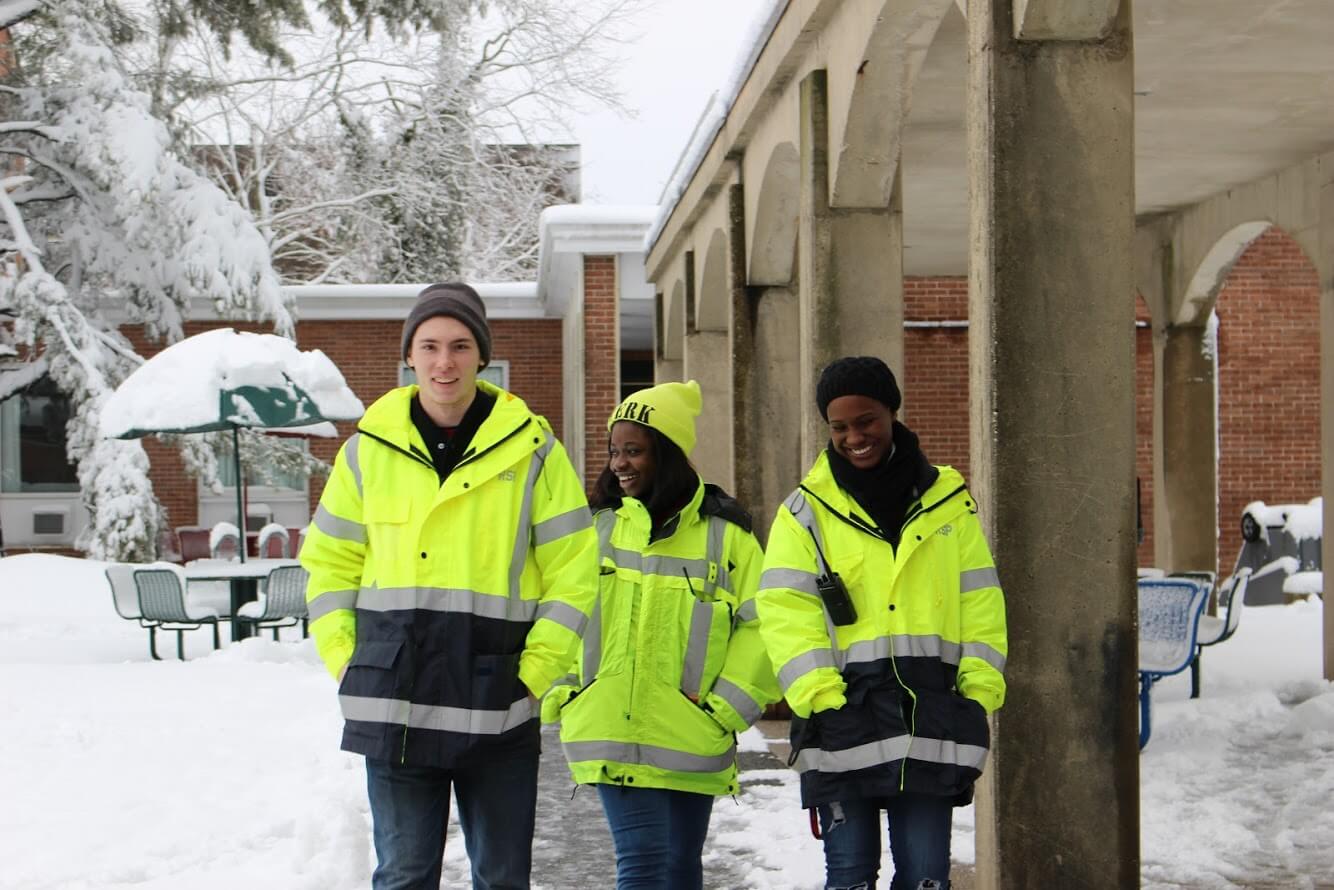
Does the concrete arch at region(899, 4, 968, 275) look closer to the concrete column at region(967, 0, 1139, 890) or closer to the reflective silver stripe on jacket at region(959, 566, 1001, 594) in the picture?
the concrete column at region(967, 0, 1139, 890)

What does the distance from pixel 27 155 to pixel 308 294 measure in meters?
4.50

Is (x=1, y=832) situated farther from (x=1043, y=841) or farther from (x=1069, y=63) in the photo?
(x=1069, y=63)

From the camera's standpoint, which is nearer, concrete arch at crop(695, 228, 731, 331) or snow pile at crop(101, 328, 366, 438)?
concrete arch at crop(695, 228, 731, 331)

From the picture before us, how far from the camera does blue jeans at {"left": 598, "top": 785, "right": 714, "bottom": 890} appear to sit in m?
3.74

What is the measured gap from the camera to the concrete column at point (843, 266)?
7.40 metres

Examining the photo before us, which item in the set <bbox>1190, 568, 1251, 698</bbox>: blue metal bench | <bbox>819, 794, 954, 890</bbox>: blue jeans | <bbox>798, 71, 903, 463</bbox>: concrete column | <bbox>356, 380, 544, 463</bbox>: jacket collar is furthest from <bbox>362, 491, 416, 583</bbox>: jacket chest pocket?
<bbox>1190, 568, 1251, 698</bbox>: blue metal bench

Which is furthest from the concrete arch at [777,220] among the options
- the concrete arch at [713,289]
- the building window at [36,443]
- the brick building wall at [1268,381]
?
the building window at [36,443]

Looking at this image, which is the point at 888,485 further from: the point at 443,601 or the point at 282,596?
the point at 282,596

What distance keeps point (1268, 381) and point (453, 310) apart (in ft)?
55.0

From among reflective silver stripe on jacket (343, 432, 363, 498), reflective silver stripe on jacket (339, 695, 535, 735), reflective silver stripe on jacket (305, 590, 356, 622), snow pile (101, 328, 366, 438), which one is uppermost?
snow pile (101, 328, 366, 438)

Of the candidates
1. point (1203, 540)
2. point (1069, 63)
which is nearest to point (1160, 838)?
point (1069, 63)

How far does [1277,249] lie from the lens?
17812 millimetres

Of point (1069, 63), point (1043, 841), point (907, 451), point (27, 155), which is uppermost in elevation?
point (27, 155)

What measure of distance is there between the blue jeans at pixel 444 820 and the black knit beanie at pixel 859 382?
110 cm
